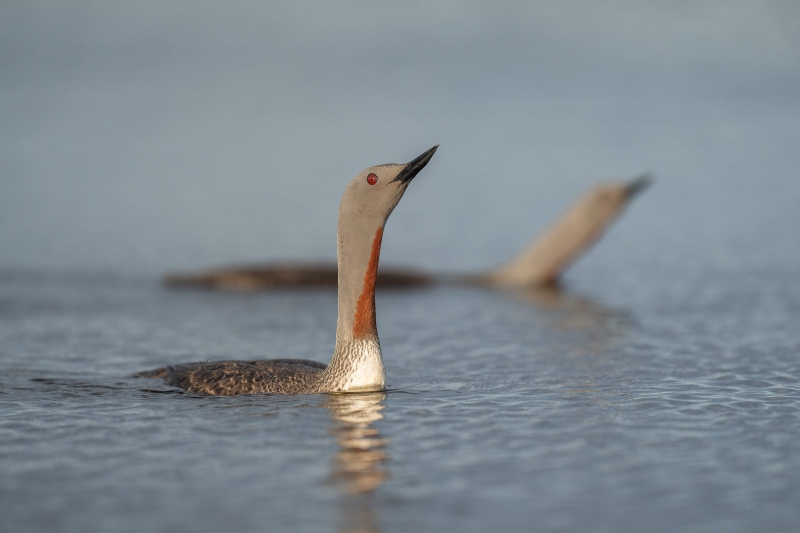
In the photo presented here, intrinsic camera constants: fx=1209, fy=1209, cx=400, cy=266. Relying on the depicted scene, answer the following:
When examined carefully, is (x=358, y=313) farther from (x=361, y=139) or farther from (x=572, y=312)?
(x=361, y=139)

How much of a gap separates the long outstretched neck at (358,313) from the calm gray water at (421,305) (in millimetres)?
182

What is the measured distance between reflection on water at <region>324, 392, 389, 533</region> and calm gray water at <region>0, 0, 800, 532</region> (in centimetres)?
2

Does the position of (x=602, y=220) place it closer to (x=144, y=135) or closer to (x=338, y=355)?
(x=338, y=355)

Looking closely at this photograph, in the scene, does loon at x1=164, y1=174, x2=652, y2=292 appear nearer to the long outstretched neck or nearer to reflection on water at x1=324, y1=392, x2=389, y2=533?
the long outstretched neck

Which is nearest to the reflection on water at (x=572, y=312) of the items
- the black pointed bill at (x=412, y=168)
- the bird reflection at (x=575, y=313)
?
the bird reflection at (x=575, y=313)

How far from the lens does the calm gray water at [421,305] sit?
5309mm

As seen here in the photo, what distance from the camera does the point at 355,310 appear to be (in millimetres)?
7117

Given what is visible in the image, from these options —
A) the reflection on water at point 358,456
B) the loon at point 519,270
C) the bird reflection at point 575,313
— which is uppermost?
the loon at point 519,270

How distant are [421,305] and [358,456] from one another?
5867 millimetres

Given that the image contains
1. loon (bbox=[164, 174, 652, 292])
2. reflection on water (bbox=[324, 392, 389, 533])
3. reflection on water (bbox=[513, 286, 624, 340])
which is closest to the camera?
reflection on water (bbox=[324, 392, 389, 533])

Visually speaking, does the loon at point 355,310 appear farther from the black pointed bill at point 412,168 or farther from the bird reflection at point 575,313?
the bird reflection at point 575,313

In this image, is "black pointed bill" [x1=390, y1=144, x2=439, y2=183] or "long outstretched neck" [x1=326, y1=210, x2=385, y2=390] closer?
"black pointed bill" [x1=390, y1=144, x2=439, y2=183]

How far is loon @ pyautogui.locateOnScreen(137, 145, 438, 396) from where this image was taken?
23.0ft

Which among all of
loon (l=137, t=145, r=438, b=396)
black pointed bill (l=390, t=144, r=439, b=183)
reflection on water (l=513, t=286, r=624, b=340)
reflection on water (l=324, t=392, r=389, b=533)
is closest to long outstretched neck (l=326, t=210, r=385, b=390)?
loon (l=137, t=145, r=438, b=396)
